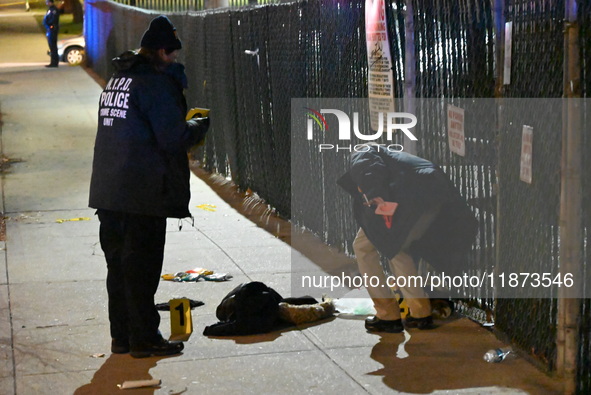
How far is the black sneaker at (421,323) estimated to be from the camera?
637 centimetres

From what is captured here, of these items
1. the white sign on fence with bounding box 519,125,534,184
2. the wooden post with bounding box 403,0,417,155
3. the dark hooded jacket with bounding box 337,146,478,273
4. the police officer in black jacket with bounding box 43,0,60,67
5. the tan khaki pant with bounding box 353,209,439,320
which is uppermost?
the police officer in black jacket with bounding box 43,0,60,67

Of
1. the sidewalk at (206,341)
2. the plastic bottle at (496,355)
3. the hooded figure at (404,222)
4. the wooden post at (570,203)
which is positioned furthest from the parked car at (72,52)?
the wooden post at (570,203)

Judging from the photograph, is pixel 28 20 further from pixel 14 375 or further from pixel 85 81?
pixel 14 375

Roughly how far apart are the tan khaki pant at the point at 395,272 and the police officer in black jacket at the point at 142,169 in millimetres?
1200

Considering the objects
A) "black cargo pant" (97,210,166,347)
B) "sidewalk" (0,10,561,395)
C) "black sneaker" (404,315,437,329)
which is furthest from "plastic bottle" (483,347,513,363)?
"black cargo pant" (97,210,166,347)

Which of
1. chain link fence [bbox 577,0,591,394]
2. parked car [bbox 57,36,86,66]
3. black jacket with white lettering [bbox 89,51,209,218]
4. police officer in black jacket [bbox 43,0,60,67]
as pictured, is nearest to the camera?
chain link fence [bbox 577,0,591,394]

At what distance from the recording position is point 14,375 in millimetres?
5668

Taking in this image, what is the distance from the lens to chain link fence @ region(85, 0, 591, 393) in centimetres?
520

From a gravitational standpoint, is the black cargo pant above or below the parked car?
below

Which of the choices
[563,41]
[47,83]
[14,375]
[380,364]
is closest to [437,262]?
[380,364]

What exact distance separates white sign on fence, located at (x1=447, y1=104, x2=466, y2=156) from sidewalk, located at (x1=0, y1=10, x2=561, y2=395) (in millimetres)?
1107

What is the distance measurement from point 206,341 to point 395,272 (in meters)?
1.26

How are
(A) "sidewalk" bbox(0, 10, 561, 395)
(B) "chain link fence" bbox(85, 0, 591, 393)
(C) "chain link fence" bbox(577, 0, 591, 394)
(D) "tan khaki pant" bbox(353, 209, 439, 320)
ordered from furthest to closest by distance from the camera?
(D) "tan khaki pant" bbox(353, 209, 439, 320), (A) "sidewalk" bbox(0, 10, 561, 395), (B) "chain link fence" bbox(85, 0, 591, 393), (C) "chain link fence" bbox(577, 0, 591, 394)

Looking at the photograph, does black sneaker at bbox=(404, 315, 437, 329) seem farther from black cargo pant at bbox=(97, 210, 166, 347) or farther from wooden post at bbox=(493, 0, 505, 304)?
black cargo pant at bbox=(97, 210, 166, 347)
